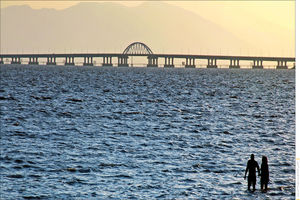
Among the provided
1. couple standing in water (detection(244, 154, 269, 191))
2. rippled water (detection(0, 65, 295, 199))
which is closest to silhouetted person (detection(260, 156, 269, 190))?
couple standing in water (detection(244, 154, 269, 191))

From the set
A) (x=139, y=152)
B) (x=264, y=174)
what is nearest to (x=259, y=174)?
(x=264, y=174)

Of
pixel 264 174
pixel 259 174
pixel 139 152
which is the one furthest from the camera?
pixel 139 152

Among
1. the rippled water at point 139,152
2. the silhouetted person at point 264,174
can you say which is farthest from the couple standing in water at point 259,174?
the rippled water at point 139,152

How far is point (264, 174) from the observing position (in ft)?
87.9

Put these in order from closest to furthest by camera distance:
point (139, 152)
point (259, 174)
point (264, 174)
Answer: point (264, 174) → point (259, 174) → point (139, 152)

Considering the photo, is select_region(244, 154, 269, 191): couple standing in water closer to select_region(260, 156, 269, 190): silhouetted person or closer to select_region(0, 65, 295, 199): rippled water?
select_region(260, 156, 269, 190): silhouetted person

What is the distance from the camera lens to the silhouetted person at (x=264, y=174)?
86.8ft

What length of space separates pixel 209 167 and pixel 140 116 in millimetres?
28253

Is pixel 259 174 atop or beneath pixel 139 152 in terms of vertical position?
atop

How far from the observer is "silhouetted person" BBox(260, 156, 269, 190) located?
86.8 ft

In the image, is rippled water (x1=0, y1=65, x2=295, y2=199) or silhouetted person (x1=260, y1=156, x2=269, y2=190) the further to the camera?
rippled water (x1=0, y1=65, x2=295, y2=199)

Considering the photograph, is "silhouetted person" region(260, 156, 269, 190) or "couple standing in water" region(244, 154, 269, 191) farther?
"couple standing in water" region(244, 154, 269, 191)

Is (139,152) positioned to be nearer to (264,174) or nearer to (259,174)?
(259,174)

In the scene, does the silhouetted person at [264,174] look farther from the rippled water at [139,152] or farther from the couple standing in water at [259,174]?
the rippled water at [139,152]
